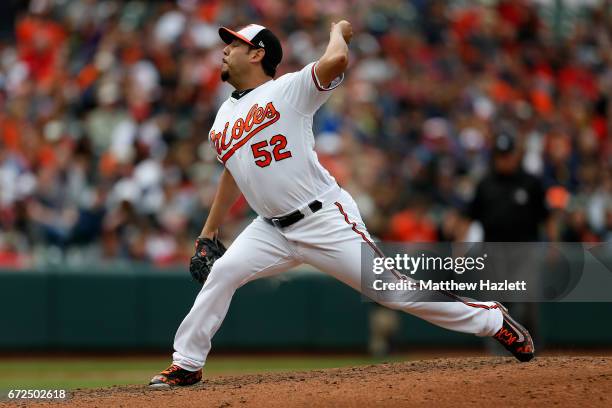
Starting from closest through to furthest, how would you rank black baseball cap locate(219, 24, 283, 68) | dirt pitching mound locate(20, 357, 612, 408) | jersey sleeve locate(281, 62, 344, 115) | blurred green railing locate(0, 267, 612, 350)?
dirt pitching mound locate(20, 357, 612, 408)
jersey sleeve locate(281, 62, 344, 115)
black baseball cap locate(219, 24, 283, 68)
blurred green railing locate(0, 267, 612, 350)

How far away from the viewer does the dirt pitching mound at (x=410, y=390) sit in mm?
5270

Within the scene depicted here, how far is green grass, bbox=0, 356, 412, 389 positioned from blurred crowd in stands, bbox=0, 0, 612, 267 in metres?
1.05

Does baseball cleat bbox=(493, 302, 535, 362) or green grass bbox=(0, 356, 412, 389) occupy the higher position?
baseball cleat bbox=(493, 302, 535, 362)

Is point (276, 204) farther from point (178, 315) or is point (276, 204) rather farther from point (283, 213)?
point (178, 315)

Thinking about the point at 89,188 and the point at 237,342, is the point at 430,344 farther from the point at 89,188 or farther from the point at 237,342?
the point at 89,188

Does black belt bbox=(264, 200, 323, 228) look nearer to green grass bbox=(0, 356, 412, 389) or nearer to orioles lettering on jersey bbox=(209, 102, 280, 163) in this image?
orioles lettering on jersey bbox=(209, 102, 280, 163)

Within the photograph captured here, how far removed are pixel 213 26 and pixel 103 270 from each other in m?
3.94

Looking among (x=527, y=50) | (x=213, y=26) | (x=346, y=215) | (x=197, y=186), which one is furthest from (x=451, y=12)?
(x=346, y=215)

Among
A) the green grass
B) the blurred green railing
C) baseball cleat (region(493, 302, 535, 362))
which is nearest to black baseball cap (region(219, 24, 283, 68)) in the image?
baseball cleat (region(493, 302, 535, 362))

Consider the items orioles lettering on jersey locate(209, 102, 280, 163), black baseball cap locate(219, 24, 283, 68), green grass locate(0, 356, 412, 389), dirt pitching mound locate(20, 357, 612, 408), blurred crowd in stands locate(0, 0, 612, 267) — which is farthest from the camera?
blurred crowd in stands locate(0, 0, 612, 267)

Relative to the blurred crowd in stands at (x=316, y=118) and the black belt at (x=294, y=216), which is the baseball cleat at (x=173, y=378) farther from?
the blurred crowd in stands at (x=316, y=118)

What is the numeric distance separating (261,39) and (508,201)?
132 inches

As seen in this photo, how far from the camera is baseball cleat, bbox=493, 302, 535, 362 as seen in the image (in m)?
5.91

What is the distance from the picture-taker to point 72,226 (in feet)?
36.5
